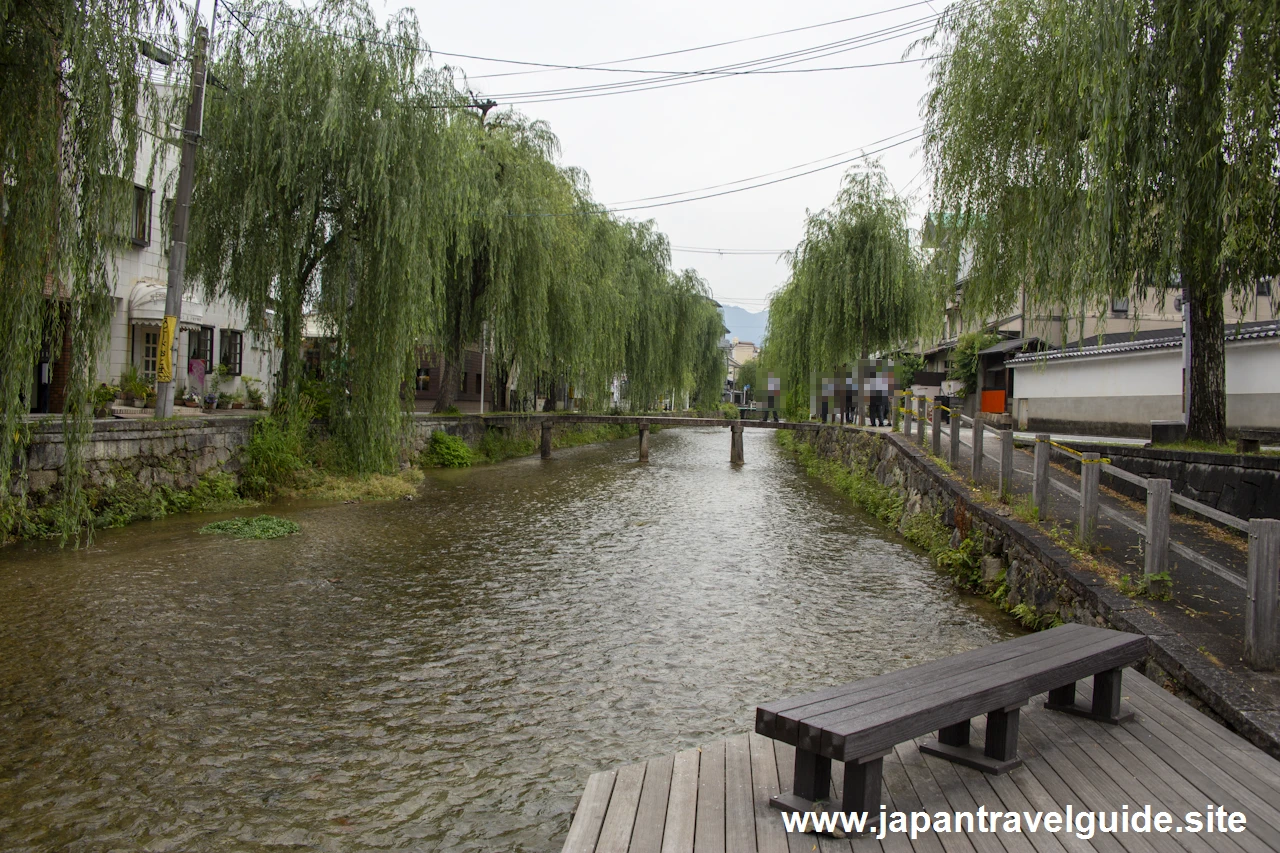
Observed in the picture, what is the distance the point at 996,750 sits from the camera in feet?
11.0

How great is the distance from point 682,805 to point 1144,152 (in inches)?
245

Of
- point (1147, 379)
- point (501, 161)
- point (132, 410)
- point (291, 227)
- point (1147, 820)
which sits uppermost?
point (501, 161)

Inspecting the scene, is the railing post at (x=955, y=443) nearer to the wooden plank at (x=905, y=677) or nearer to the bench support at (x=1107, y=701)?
the wooden plank at (x=905, y=677)

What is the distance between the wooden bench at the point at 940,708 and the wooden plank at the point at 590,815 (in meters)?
0.63

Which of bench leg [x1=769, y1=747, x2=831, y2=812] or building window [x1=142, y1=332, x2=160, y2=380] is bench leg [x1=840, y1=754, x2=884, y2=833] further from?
building window [x1=142, y1=332, x2=160, y2=380]

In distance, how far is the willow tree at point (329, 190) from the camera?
12.5 meters

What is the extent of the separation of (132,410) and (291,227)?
5.02m

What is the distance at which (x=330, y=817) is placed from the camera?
3672mm

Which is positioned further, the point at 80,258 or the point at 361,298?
the point at 361,298

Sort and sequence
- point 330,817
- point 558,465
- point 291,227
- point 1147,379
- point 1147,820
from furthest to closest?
point 558,465 → point 1147,379 → point 291,227 → point 330,817 → point 1147,820

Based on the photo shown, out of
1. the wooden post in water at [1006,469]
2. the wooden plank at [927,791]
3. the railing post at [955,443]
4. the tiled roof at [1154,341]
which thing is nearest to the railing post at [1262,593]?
the wooden plank at [927,791]

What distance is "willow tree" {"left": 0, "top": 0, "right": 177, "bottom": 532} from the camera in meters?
5.61

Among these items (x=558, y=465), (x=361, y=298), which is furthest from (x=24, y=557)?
(x=558, y=465)

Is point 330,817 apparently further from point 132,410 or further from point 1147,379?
point 1147,379
